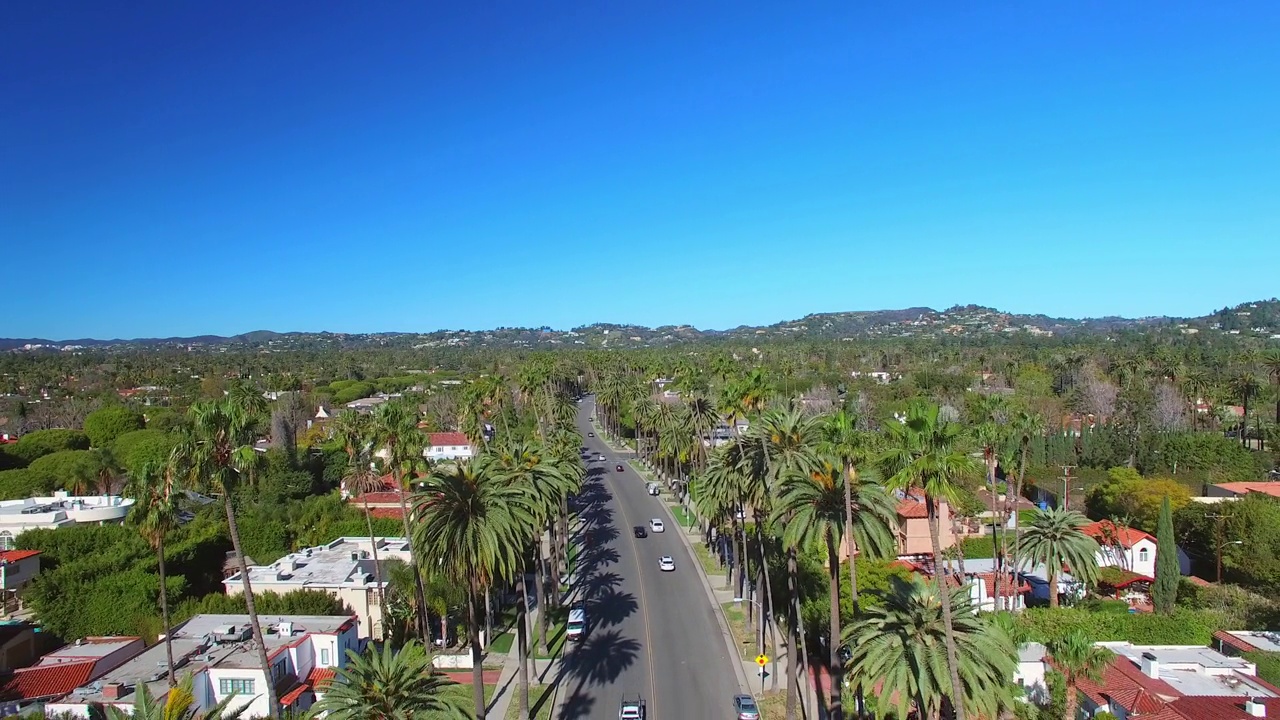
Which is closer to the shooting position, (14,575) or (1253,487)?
(14,575)

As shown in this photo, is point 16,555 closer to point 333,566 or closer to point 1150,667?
point 333,566

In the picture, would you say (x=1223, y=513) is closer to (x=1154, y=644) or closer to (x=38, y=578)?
(x=1154, y=644)

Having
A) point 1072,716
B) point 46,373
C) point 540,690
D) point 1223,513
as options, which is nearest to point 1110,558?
point 1223,513

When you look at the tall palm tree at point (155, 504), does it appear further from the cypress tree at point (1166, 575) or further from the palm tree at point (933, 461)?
the cypress tree at point (1166, 575)

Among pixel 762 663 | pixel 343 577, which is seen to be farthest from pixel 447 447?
pixel 762 663

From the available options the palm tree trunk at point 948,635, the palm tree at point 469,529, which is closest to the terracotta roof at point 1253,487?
the palm tree trunk at point 948,635
